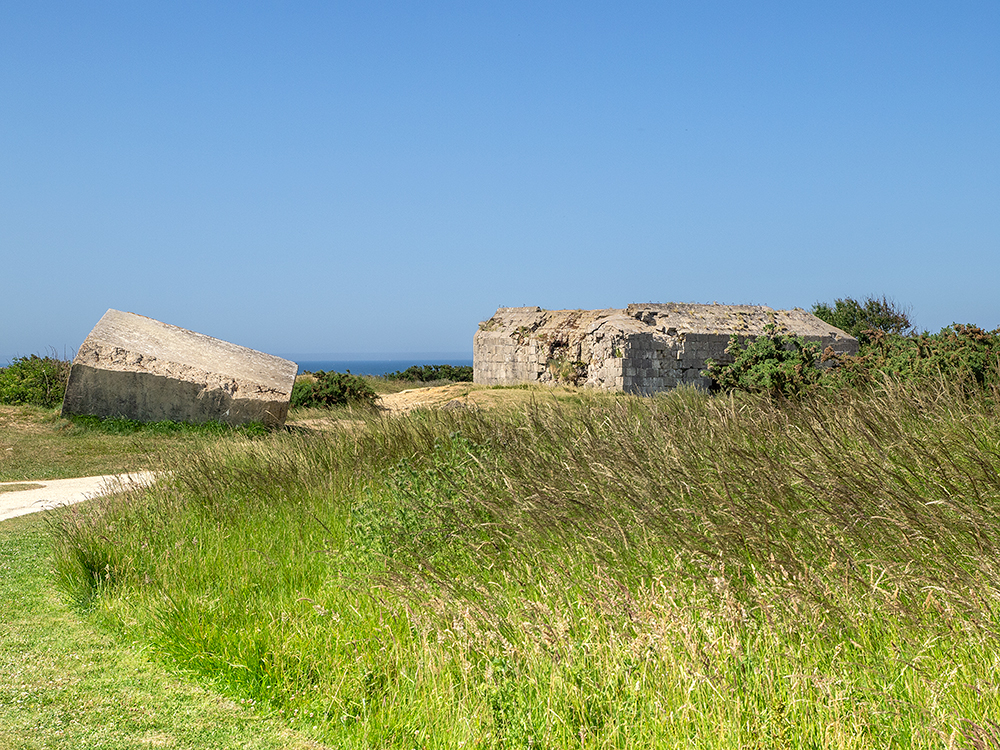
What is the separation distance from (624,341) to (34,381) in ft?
43.6

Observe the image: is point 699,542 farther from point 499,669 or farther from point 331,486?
point 331,486

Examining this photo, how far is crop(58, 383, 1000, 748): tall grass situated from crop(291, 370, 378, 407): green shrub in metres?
12.0

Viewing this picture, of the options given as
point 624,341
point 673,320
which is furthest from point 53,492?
point 673,320

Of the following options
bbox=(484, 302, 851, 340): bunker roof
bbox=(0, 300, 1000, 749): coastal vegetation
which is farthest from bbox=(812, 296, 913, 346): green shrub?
bbox=(0, 300, 1000, 749): coastal vegetation

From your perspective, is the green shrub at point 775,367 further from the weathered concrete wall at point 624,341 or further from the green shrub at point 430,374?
the green shrub at point 430,374

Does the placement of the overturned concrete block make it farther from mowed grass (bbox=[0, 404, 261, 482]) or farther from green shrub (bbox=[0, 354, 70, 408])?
green shrub (bbox=[0, 354, 70, 408])

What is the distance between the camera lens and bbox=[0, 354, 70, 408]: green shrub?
16.3m

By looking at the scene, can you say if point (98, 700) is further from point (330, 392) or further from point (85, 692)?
point (330, 392)

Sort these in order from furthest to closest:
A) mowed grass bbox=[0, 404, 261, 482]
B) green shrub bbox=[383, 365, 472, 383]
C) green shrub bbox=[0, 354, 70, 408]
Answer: green shrub bbox=[383, 365, 472, 383] < green shrub bbox=[0, 354, 70, 408] < mowed grass bbox=[0, 404, 261, 482]

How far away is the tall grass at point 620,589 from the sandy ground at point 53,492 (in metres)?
2.32

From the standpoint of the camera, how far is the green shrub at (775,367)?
12977 mm

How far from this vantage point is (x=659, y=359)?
20641 mm

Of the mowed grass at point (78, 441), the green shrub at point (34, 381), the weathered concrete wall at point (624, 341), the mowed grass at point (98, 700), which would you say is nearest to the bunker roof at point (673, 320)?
the weathered concrete wall at point (624, 341)

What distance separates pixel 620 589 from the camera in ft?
12.1
